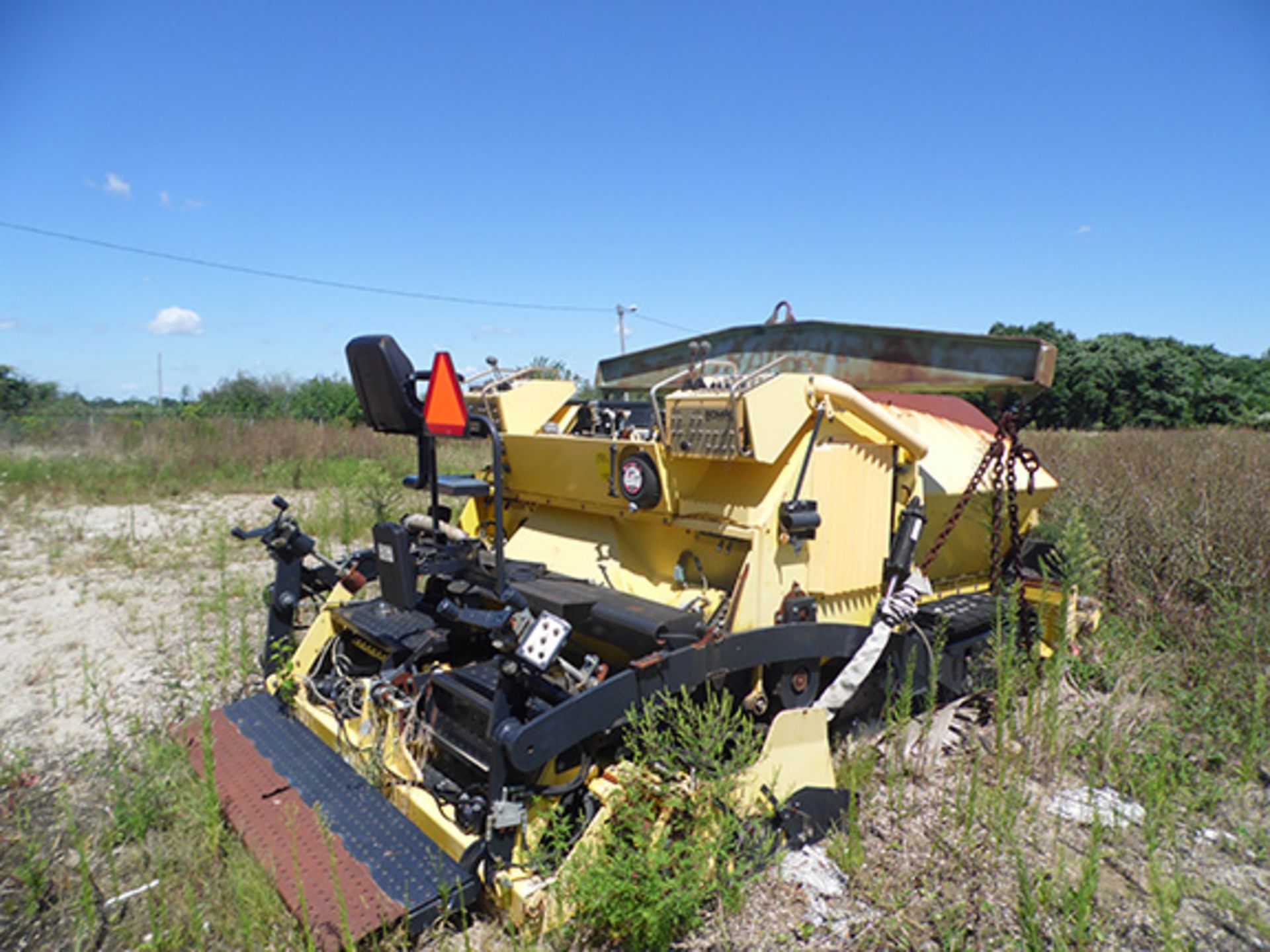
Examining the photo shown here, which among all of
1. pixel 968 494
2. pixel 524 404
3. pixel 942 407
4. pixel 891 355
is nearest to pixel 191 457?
pixel 524 404

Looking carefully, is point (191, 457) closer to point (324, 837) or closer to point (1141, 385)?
point (324, 837)

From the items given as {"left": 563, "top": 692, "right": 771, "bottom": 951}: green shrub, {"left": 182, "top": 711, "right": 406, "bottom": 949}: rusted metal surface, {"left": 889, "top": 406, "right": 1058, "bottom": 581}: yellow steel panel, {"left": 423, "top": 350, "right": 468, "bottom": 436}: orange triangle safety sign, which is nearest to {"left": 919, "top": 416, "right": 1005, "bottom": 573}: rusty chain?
{"left": 889, "top": 406, "right": 1058, "bottom": 581}: yellow steel panel

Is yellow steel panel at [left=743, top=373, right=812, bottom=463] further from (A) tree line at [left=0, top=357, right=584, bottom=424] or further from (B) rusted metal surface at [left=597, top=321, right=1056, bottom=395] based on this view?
(A) tree line at [left=0, top=357, right=584, bottom=424]

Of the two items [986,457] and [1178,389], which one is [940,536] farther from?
[1178,389]

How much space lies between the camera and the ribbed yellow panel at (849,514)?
3.63m

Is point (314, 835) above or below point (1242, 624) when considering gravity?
below

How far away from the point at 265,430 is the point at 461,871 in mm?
15871

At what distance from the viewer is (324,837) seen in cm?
306

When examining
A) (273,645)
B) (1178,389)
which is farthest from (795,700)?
(1178,389)

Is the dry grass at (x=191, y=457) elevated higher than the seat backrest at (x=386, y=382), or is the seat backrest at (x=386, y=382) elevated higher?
the seat backrest at (x=386, y=382)

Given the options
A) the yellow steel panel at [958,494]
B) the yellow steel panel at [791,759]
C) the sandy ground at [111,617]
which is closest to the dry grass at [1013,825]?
the yellow steel panel at [791,759]

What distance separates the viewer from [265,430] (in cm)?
1675

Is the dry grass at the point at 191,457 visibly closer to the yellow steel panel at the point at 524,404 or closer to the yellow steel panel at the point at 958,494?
the yellow steel panel at the point at 524,404

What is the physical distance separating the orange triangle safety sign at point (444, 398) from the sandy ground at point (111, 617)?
198cm
